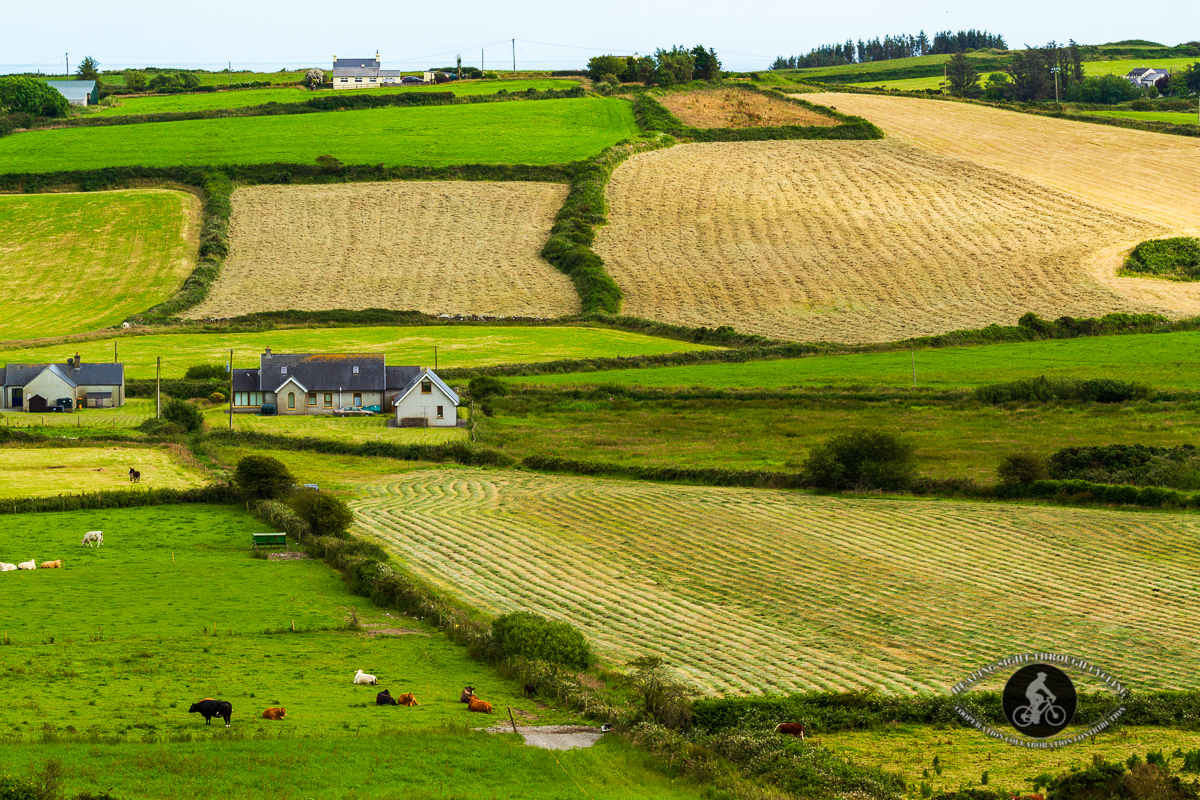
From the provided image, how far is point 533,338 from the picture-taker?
87.2 m

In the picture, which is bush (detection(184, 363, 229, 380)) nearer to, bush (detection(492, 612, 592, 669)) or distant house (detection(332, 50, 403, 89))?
bush (detection(492, 612, 592, 669))

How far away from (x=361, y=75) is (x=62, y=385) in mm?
118259

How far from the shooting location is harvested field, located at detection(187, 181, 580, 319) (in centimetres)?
9788

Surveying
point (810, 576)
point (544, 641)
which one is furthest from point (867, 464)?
point (544, 641)

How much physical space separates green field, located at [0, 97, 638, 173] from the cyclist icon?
4433 inches

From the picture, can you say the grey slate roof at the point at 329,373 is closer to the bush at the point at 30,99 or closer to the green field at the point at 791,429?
the green field at the point at 791,429

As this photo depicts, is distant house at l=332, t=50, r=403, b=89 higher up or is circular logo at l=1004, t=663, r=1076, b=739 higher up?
distant house at l=332, t=50, r=403, b=89

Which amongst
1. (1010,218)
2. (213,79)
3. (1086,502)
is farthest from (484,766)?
(213,79)

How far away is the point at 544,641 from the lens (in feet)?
94.8

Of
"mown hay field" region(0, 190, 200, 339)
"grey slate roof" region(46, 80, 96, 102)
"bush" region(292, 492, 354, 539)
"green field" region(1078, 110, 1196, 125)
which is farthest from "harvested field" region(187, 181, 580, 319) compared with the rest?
"green field" region(1078, 110, 1196, 125)

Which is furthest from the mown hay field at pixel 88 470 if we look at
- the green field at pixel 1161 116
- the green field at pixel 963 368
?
the green field at pixel 1161 116

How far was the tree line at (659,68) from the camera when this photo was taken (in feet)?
527

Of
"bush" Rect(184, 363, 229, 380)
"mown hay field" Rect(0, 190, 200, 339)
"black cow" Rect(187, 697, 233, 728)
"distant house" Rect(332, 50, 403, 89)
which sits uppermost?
"distant house" Rect(332, 50, 403, 89)

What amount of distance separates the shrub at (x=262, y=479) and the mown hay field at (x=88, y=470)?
3.81m
